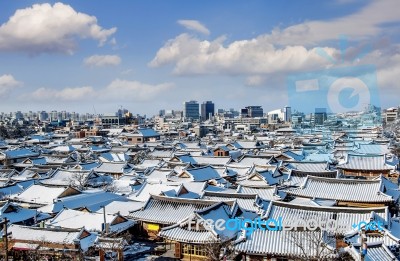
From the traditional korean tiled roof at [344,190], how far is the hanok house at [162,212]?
6.53 m

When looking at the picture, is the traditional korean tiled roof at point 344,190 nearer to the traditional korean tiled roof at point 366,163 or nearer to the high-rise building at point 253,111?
the traditional korean tiled roof at point 366,163

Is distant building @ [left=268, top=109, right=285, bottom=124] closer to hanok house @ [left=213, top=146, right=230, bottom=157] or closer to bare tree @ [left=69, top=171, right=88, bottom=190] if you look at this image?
hanok house @ [left=213, top=146, right=230, bottom=157]

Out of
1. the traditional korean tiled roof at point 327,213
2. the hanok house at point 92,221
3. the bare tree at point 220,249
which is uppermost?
the traditional korean tiled roof at point 327,213

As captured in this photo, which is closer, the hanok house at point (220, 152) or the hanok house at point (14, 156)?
the hanok house at point (14, 156)

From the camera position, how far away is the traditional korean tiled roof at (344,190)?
21.8 m

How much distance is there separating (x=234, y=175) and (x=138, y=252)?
56.8 feet

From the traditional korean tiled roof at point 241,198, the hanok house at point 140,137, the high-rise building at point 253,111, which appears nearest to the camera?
the traditional korean tiled roof at point 241,198

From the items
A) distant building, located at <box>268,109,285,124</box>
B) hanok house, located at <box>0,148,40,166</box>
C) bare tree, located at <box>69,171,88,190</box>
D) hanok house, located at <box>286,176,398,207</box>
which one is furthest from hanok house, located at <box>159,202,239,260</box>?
distant building, located at <box>268,109,285,124</box>

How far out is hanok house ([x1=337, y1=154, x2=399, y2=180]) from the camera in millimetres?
31992

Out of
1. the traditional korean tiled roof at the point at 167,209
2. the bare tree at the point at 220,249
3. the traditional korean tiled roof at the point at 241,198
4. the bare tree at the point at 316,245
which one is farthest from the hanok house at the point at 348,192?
the bare tree at the point at 220,249

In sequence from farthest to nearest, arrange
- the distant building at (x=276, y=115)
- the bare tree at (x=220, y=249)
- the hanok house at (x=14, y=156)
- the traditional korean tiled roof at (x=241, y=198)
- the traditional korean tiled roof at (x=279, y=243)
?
the distant building at (x=276, y=115), the hanok house at (x=14, y=156), the traditional korean tiled roof at (x=241, y=198), the bare tree at (x=220, y=249), the traditional korean tiled roof at (x=279, y=243)

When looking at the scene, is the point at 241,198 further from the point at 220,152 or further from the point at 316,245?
the point at 220,152

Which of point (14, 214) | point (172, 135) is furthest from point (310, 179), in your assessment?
point (172, 135)

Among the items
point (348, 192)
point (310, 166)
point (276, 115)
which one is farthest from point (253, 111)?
point (348, 192)
